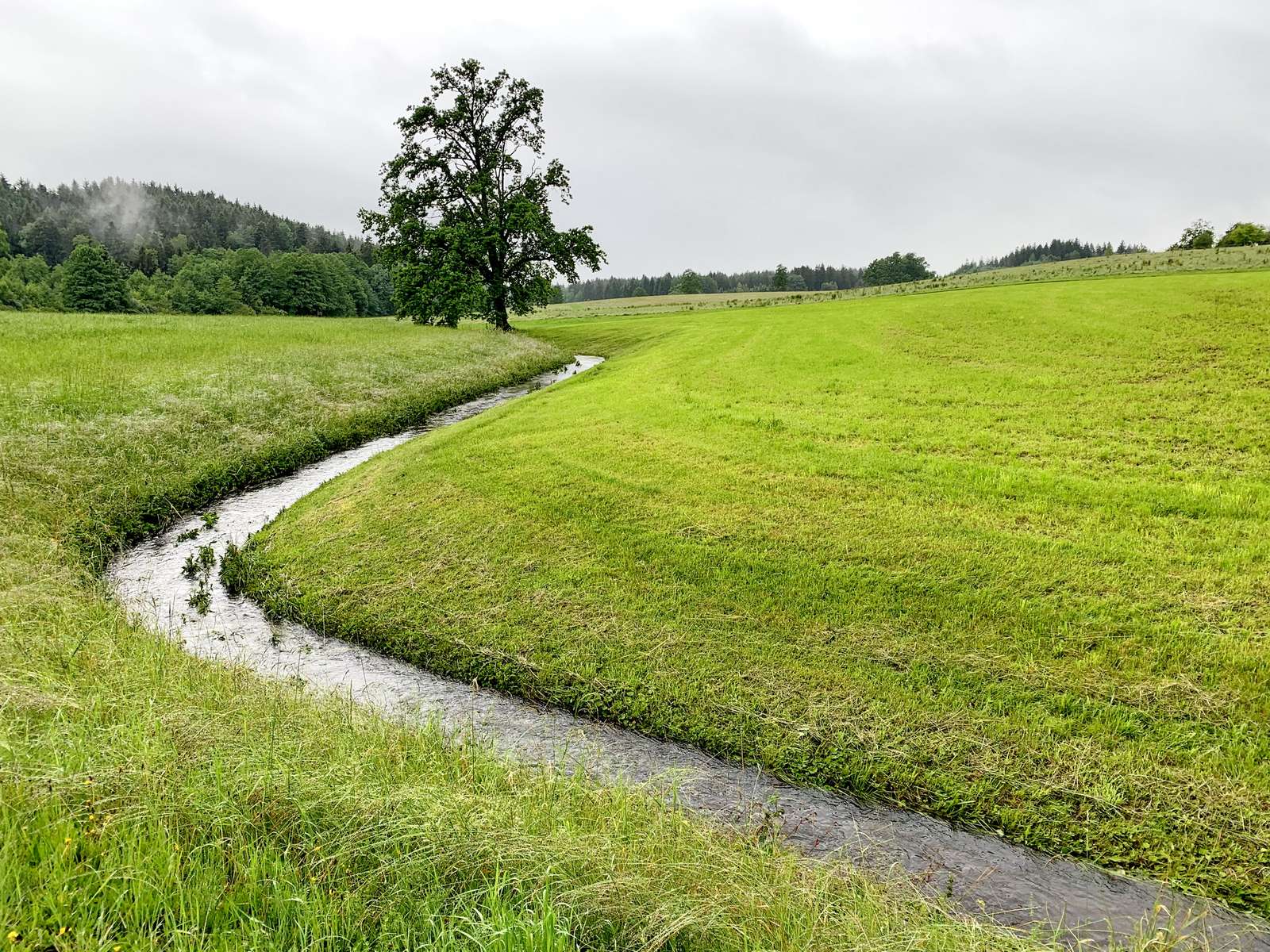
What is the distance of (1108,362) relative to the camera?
1800 centimetres

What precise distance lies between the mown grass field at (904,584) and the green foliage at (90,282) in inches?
2778

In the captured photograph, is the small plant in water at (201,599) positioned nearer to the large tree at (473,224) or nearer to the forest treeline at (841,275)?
the large tree at (473,224)

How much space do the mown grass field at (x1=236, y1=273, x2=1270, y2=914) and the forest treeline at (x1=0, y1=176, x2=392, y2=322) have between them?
49777mm

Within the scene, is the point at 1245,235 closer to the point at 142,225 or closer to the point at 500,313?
the point at 500,313

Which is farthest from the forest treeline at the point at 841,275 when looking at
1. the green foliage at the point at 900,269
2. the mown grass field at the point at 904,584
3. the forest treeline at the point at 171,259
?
the mown grass field at the point at 904,584

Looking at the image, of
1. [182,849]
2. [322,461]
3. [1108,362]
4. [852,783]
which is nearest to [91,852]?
[182,849]

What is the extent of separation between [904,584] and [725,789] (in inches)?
164

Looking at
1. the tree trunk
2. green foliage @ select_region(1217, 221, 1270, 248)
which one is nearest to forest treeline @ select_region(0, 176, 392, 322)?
the tree trunk

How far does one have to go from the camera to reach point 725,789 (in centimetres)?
624

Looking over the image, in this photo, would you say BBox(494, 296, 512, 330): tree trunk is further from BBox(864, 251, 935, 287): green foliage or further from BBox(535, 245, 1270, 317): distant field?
BBox(864, 251, 935, 287): green foliage

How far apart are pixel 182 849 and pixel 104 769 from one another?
0.90 metres

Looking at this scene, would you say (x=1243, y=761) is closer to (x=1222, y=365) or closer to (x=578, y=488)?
(x=578, y=488)

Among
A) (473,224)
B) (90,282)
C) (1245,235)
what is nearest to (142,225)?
(90,282)

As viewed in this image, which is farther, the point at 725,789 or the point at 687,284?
the point at 687,284
